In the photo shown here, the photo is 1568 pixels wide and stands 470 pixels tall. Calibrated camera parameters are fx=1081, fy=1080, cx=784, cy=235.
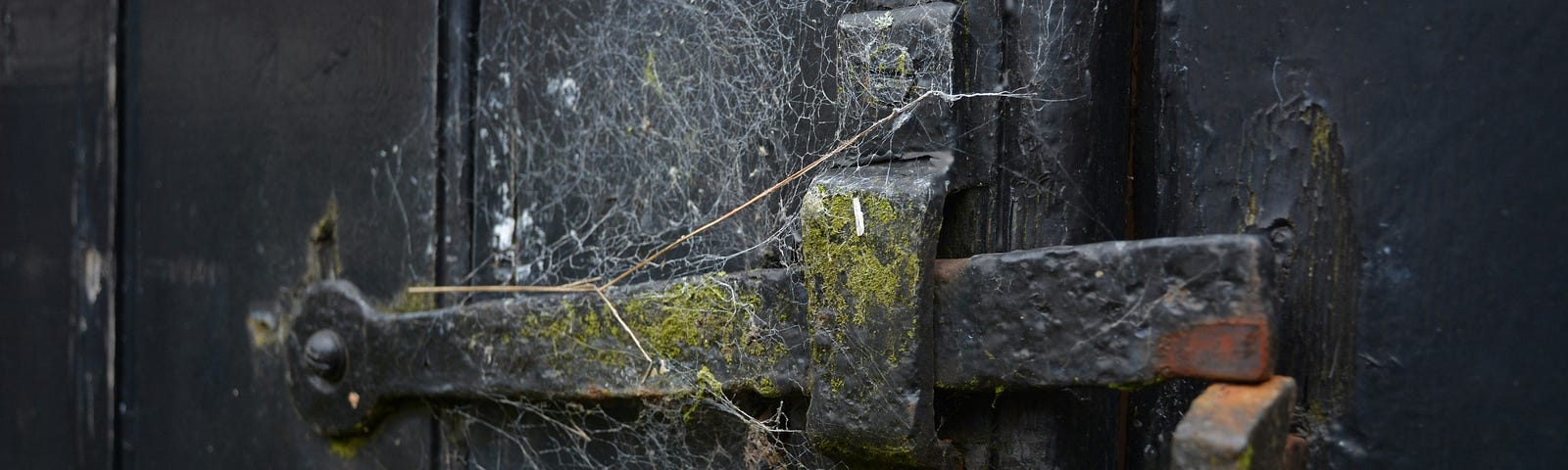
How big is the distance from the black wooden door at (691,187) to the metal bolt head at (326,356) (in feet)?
0.17

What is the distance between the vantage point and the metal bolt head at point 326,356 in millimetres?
891

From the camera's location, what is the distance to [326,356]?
35.1 inches

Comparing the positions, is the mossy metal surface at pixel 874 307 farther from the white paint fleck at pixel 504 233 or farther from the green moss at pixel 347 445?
the green moss at pixel 347 445

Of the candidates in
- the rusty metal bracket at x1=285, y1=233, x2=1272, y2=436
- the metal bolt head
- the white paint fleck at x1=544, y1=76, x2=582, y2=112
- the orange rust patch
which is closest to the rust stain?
the rusty metal bracket at x1=285, y1=233, x2=1272, y2=436

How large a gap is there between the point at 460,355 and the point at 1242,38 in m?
0.58

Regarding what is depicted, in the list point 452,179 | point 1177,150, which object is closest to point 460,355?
point 452,179

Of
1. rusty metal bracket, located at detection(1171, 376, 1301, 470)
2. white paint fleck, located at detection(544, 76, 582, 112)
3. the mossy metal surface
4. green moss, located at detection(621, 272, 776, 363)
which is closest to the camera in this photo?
rusty metal bracket, located at detection(1171, 376, 1301, 470)

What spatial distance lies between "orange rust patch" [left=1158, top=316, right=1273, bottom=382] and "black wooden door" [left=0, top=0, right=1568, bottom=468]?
0.24 ft

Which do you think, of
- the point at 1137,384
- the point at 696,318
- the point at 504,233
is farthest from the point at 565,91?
the point at 1137,384

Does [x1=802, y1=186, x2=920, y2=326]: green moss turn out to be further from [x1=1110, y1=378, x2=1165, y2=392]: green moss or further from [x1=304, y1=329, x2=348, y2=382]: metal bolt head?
[x1=304, y1=329, x2=348, y2=382]: metal bolt head

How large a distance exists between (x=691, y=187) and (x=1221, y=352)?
15.6 inches

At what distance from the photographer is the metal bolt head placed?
89 cm

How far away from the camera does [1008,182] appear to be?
66 cm

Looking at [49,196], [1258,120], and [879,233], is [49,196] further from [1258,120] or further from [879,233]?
[1258,120]
